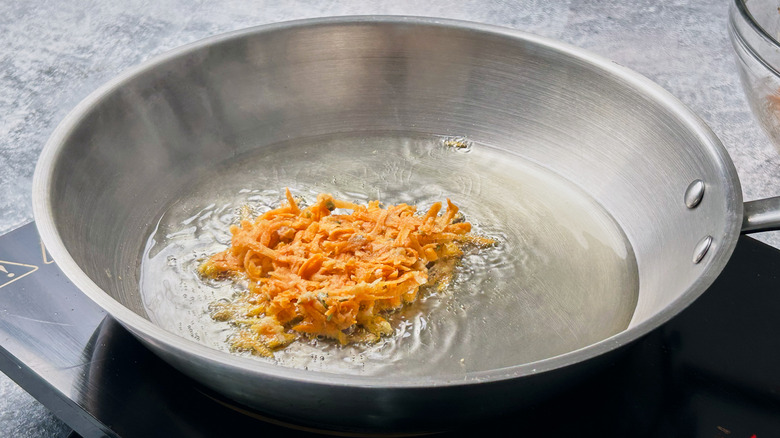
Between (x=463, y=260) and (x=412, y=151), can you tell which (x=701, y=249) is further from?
(x=412, y=151)

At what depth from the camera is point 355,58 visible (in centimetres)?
149

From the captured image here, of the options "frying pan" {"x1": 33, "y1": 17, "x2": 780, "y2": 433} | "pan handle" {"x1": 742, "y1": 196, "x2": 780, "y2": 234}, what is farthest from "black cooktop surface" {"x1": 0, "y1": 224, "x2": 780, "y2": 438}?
"pan handle" {"x1": 742, "y1": 196, "x2": 780, "y2": 234}

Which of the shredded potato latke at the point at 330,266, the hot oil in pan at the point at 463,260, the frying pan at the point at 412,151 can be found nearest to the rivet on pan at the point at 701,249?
the frying pan at the point at 412,151

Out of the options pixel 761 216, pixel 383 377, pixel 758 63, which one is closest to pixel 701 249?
pixel 761 216

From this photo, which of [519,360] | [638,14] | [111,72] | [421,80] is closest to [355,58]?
[421,80]

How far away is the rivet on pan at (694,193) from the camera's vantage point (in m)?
1.14

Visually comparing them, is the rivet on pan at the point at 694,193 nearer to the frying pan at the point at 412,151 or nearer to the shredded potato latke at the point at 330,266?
the frying pan at the point at 412,151

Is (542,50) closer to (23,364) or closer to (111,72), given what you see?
(23,364)

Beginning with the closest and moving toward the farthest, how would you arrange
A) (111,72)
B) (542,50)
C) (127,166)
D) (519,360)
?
1. (519,360)
2. (127,166)
3. (542,50)
4. (111,72)

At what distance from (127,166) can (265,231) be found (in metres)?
0.33

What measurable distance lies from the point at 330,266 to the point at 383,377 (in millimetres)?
281

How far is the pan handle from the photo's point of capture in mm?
933

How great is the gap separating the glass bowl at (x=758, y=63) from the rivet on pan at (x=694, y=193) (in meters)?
0.12

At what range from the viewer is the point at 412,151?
145cm
